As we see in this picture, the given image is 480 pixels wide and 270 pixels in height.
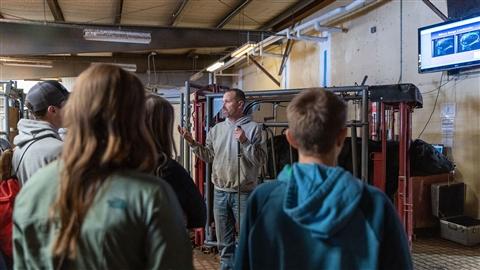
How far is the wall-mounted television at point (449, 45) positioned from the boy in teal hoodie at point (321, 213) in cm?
396

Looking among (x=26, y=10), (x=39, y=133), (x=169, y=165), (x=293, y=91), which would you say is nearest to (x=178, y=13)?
(x=26, y=10)

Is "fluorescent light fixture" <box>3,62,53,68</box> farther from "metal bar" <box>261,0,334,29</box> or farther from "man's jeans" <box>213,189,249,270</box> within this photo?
"man's jeans" <box>213,189,249,270</box>

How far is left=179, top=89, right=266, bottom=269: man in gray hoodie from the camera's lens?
10.2 ft

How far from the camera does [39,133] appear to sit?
1.63 m

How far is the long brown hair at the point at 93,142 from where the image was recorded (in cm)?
91

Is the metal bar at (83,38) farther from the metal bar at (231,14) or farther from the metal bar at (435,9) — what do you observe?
the metal bar at (435,9)

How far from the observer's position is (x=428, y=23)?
16.8 ft

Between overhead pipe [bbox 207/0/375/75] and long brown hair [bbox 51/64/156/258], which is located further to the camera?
overhead pipe [bbox 207/0/375/75]

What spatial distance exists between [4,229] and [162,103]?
76 centimetres

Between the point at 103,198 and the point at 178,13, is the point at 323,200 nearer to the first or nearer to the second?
the point at 103,198

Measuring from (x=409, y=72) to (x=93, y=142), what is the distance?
17.1 ft

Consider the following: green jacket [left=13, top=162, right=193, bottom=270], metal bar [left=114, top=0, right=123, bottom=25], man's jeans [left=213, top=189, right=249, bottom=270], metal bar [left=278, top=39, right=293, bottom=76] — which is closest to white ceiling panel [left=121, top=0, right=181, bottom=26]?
metal bar [left=114, top=0, right=123, bottom=25]

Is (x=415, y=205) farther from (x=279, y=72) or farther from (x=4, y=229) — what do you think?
(x=279, y=72)

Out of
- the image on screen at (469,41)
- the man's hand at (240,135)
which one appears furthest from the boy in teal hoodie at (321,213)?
the image on screen at (469,41)
